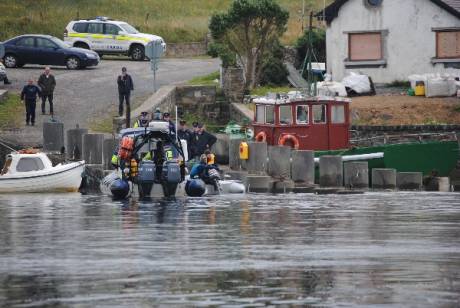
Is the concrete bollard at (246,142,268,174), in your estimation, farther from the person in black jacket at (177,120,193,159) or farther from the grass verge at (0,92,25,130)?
the grass verge at (0,92,25,130)

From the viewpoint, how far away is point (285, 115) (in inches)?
1831

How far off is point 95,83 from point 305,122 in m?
12.9

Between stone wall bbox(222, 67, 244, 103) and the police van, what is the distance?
9.78m

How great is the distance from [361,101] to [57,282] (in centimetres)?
3257

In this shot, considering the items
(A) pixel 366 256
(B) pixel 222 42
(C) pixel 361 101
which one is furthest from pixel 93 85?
(A) pixel 366 256

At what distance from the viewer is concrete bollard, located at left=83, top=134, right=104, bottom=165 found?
148 feet

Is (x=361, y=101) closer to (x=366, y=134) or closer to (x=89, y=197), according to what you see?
(x=366, y=134)

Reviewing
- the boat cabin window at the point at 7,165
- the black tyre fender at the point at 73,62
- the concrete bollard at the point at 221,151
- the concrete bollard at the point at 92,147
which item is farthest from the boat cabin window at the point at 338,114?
the black tyre fender at the point at 73,62

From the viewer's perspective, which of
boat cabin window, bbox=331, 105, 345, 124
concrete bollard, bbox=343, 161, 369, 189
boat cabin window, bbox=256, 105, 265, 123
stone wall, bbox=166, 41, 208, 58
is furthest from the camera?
stone wall, bbox=166, 41, 208, 58

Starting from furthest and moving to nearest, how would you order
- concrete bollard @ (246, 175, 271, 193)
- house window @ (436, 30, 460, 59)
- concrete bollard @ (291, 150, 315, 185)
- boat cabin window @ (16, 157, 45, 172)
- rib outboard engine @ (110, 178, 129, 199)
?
house window @ (436, 30, 460, 59), concrete bollard @ (291, 150, 315, 185), concrete bollard @ (246, 175, 271, 193), boat cabin window @ (16, 157, 45, 172), rib outboard engine @ (110, 178, 129, 199)

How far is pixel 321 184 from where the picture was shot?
43719 mm

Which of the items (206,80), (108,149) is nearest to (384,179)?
(108,149)

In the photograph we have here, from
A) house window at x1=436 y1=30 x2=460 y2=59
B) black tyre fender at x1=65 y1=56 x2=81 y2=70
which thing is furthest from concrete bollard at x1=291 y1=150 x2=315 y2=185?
black tyre fender at x1=65 y1=56 x2=81 y2=70

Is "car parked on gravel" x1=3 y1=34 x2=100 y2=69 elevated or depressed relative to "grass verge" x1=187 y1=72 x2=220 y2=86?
elevated
